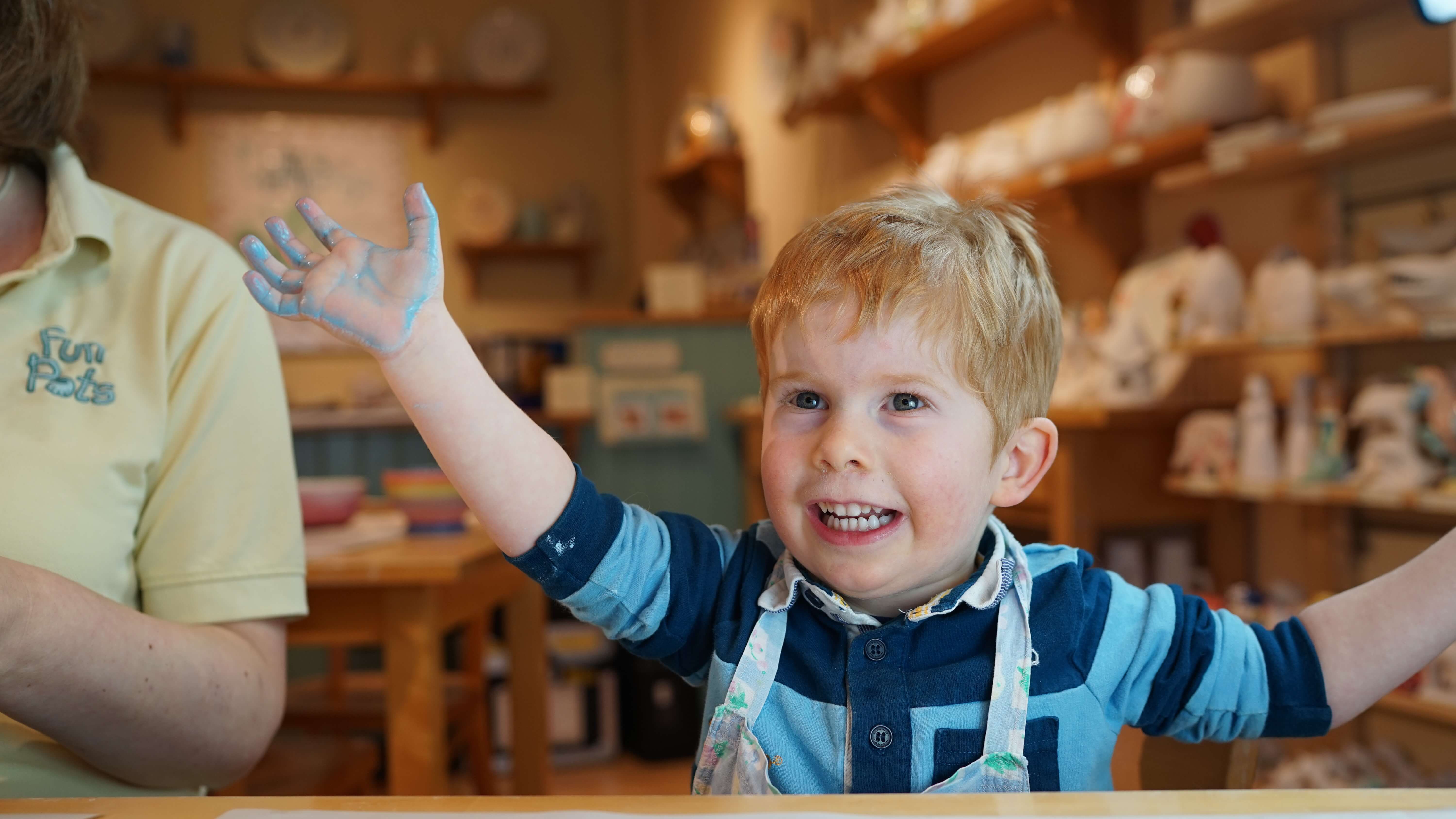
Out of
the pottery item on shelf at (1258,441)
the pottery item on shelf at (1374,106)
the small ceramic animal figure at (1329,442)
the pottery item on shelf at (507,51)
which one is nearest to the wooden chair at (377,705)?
the pottery item on shelf at (1258,441)

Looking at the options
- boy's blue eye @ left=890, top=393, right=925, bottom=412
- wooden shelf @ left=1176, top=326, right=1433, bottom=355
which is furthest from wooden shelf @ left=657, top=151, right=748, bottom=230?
boy's blue eye @ left=890, top=393, right=925, bottom=412

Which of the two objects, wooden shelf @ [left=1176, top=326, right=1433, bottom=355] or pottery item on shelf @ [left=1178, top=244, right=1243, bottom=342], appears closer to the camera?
wooden shelf @ [left=1176, top=326, right=1433, bottom=355]

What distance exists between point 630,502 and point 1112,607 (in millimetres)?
375

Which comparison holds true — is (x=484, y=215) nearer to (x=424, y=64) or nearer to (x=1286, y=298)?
(x=424, y=64)

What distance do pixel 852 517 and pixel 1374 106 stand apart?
1656mm

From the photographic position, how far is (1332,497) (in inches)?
77.5

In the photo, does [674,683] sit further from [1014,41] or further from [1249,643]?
Answer: [1249,643]

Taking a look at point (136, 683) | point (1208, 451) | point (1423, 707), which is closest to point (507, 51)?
point (1208, 451)

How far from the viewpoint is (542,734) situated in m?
2.06

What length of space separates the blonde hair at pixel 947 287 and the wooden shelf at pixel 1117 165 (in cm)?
130

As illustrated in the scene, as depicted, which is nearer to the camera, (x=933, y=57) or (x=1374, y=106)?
(x=1374, y=106)

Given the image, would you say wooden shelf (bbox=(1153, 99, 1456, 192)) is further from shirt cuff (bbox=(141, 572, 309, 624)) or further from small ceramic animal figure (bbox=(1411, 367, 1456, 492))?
shirt cuff (bbox=(141, 572, 309, 624))

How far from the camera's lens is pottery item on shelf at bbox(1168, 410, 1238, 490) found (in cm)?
225

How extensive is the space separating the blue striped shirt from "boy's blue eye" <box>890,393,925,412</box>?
141mm
